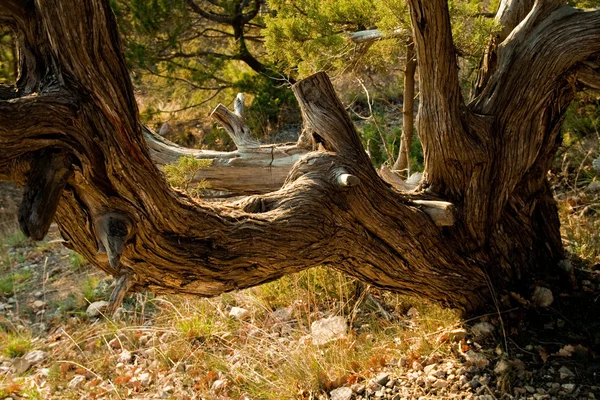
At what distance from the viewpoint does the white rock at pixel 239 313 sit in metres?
4.06

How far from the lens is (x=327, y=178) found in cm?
270

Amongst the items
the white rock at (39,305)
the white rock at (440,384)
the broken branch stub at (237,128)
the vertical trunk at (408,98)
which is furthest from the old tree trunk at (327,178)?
the white rock at (39,305)

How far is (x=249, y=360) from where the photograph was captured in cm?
352

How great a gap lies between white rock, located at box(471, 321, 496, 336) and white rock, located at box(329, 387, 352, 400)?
73cm

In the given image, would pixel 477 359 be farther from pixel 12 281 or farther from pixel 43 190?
pixel 12 281

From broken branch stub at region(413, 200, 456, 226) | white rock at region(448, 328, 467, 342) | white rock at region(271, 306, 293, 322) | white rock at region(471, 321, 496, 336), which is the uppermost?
broken branch stub at region(413, 200, 456, 226)

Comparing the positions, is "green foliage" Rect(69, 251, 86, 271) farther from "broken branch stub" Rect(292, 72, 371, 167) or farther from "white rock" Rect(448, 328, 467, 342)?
"white rock" Rect(448, 328, 467, 342)

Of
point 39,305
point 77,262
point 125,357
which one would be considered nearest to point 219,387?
point 125,357

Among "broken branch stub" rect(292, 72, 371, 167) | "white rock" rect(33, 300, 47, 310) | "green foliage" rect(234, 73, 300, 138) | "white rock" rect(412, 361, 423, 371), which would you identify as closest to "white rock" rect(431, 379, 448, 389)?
"white rock" rect(412, 361, 423, 371)

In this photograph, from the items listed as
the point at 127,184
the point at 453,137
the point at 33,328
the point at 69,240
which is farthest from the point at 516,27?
the point at 33,328

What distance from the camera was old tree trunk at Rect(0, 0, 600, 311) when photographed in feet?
6.12

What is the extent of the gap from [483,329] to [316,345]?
90cm

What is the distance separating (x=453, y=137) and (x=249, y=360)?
171cm

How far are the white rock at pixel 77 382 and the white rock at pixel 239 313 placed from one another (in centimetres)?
100
